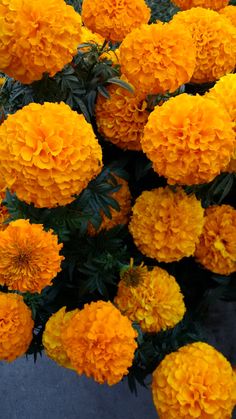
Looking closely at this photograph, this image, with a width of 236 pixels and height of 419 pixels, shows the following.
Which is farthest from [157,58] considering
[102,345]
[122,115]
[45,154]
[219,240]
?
[102,345]

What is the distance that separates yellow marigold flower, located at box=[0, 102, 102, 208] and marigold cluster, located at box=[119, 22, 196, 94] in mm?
148

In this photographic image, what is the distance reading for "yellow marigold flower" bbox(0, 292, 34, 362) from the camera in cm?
91

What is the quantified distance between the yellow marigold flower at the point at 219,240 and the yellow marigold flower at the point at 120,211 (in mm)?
168

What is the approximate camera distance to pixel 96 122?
1046 mm

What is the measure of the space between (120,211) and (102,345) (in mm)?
327

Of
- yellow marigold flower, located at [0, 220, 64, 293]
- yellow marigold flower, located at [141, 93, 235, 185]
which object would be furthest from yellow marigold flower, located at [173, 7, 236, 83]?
yellow marigold flower, located at [0, 220, 64, 293]

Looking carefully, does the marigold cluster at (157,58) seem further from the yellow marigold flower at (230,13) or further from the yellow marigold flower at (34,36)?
the yellow marigold flower at (230,13)

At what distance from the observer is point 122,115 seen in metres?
0.98

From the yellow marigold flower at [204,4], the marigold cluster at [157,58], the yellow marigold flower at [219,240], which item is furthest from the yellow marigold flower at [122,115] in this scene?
the yellow marigold flower at [204,4]

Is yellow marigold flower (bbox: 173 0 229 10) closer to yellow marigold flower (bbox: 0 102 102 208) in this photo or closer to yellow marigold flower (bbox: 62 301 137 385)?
yellow marigold flower (bbox: 0 102 102 208)

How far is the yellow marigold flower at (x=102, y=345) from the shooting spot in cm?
82

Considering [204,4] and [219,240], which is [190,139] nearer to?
[219,240]

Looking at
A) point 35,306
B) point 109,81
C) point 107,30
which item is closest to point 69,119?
point 109,81

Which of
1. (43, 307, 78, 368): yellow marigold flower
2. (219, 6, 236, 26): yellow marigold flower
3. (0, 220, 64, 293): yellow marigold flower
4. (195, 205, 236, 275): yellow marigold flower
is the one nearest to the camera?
(0, 220, 64, 293): yellow marigold flower
